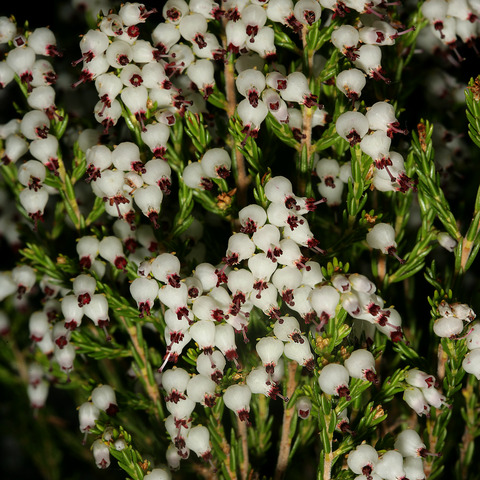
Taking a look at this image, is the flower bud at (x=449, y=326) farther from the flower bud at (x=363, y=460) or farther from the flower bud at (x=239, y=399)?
the flower bud at (x=239, y=399)

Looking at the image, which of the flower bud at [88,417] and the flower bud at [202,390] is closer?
the flower bud at [202,390]

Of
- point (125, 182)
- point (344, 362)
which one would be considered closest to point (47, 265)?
point (125, 182)

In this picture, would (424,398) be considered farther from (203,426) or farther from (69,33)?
(69,33)

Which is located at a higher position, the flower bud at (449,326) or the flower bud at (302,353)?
the flower bud at (449,326)

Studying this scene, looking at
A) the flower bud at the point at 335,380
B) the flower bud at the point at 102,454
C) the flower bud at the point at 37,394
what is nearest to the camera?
the flower bud at the point at 335,380

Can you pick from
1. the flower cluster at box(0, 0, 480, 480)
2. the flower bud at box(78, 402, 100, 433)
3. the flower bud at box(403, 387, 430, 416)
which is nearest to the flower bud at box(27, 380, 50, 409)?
the flower cluster at box(0, 0, 480, 480)

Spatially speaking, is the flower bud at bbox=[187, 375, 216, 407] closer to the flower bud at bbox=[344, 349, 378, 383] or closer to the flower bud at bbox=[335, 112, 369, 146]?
the flower bud at bbox=[344, 349, 378, 383]

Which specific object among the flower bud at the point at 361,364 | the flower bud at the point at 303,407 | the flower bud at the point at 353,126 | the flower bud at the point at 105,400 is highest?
the flower bud at the point at 353,126

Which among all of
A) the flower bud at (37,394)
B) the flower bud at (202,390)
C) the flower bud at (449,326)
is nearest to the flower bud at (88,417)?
the flower bud at (202,390)

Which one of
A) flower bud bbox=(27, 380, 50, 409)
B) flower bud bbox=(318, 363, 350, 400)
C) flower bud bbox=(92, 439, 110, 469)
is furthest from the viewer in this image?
flower bud bbox=(27, 380, 50, 409)

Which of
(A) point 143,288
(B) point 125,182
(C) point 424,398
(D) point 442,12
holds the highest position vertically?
(D) point 442,12

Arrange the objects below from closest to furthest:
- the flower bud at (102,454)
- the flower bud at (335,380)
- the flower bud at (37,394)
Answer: the flower bud at (335,380), the flower bud at (102,454), the flower bud at (37,394)
